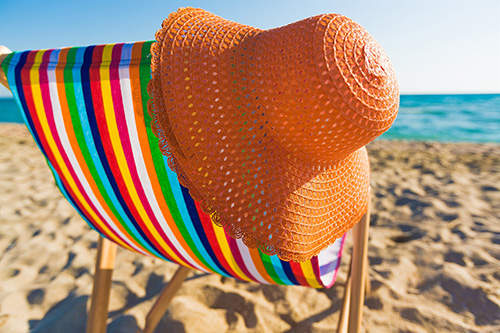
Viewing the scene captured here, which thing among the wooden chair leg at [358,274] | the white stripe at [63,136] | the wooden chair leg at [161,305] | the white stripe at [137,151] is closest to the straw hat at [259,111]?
the white stripe at [137,151]

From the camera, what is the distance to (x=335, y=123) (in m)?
0.63

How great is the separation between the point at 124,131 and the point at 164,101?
0.20 metres

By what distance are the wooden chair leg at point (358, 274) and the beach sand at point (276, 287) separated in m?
0.44

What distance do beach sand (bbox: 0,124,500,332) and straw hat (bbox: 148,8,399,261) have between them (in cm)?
99

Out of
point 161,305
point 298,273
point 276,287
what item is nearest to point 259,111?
point 298,273

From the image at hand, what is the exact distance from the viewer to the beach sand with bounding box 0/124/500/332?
1449 mm

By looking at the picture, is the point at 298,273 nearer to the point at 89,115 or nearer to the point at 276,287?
the point at 89,115

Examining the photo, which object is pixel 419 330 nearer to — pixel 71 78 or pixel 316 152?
pixel 316 152

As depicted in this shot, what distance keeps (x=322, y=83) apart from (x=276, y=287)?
4.50 feet

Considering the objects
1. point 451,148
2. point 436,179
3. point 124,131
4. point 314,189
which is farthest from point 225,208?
point 451,148

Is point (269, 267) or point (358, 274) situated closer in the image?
point (269, 267)

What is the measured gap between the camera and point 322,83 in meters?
0.59

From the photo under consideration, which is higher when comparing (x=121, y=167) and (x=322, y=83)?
(x=322, y=83)

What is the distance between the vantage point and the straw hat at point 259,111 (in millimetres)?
610
